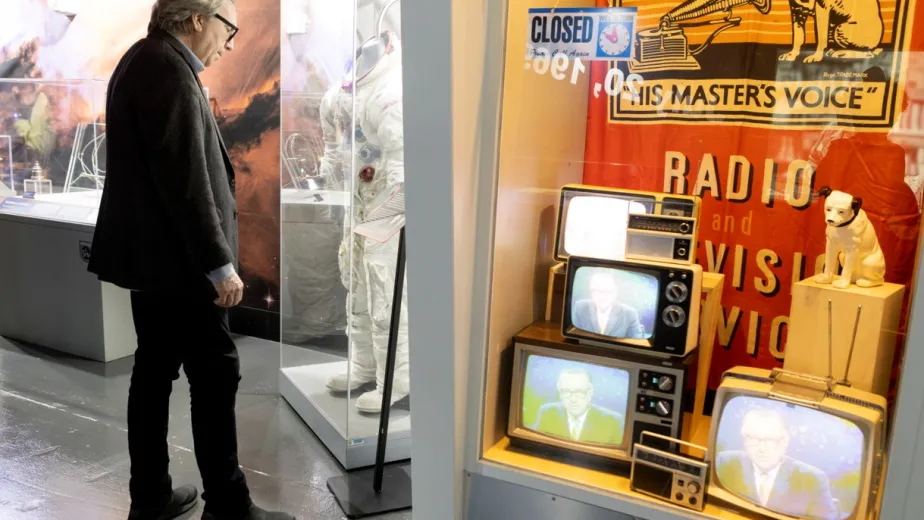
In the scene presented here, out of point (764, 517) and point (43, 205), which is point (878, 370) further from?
point (43, 205)

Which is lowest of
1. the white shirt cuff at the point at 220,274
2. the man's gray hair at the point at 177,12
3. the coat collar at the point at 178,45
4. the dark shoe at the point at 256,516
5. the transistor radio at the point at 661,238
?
the dark shoe at the point at 256,516

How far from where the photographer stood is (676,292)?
149 centimetres

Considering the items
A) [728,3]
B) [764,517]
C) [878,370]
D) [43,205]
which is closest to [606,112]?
[728,3]

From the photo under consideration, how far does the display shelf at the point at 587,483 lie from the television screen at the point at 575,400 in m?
0.07

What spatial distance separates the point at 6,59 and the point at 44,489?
169 inches

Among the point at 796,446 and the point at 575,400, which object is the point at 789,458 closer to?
the point at 796,446

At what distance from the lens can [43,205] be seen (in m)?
4.83

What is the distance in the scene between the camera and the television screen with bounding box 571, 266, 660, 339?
1524 millimetres

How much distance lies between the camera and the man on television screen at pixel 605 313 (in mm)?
1547

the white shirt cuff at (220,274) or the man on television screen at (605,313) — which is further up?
the man on television screen at (605,313)

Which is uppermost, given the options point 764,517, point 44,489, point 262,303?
point 764,517

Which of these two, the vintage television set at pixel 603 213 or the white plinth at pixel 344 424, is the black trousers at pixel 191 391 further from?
the vintage television set at pixel 603 213

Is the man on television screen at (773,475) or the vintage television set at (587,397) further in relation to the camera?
the vintage television set at (587,397)

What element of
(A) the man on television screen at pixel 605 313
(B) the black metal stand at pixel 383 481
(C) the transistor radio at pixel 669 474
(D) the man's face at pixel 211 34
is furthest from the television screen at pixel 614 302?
(D) the man's face at pixel 211 34
